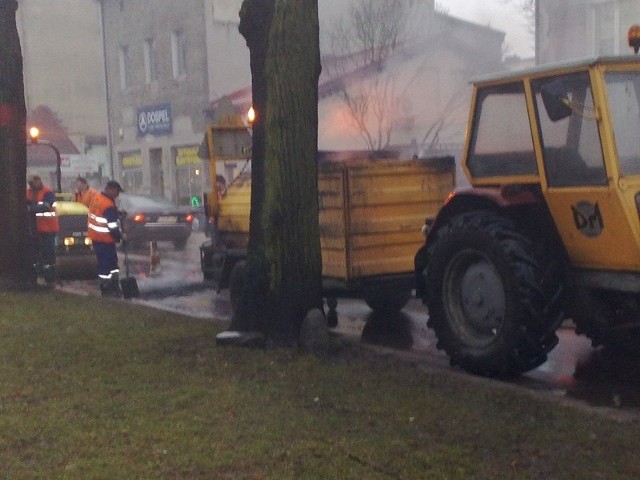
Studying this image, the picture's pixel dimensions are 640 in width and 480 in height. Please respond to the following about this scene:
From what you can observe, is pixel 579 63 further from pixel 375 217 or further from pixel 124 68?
pixel 124 68

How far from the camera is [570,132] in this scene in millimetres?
6520

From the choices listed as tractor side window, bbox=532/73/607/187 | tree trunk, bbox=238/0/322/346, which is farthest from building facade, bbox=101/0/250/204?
tractor side window, bbox=532/73/607/187

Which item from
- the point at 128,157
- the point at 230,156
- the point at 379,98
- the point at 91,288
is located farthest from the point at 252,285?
the point at 128,157

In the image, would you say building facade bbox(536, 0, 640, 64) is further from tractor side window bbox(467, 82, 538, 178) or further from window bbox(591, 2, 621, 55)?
tractor side window bbox(467, 82, 538, 178)

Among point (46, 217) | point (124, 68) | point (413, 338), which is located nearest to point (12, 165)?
point (46, 217)

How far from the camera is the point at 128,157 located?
118ft

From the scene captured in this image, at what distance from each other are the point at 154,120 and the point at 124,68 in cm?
379

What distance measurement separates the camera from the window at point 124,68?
35.7m

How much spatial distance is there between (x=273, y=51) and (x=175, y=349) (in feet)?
8.56

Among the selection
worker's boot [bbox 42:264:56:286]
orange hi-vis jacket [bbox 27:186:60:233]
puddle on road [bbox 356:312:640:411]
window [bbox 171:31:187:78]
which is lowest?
puddle on road [bbox 356:312:640:411]

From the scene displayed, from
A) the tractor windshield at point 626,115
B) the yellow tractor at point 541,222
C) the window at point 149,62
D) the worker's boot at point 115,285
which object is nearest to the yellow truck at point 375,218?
the yellow tractor at point 541,222

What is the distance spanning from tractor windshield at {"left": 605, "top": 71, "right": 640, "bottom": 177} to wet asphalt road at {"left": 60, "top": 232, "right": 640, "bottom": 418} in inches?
61.2

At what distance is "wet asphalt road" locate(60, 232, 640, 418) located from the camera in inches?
258

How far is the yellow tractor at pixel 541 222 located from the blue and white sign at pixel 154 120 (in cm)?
2645
